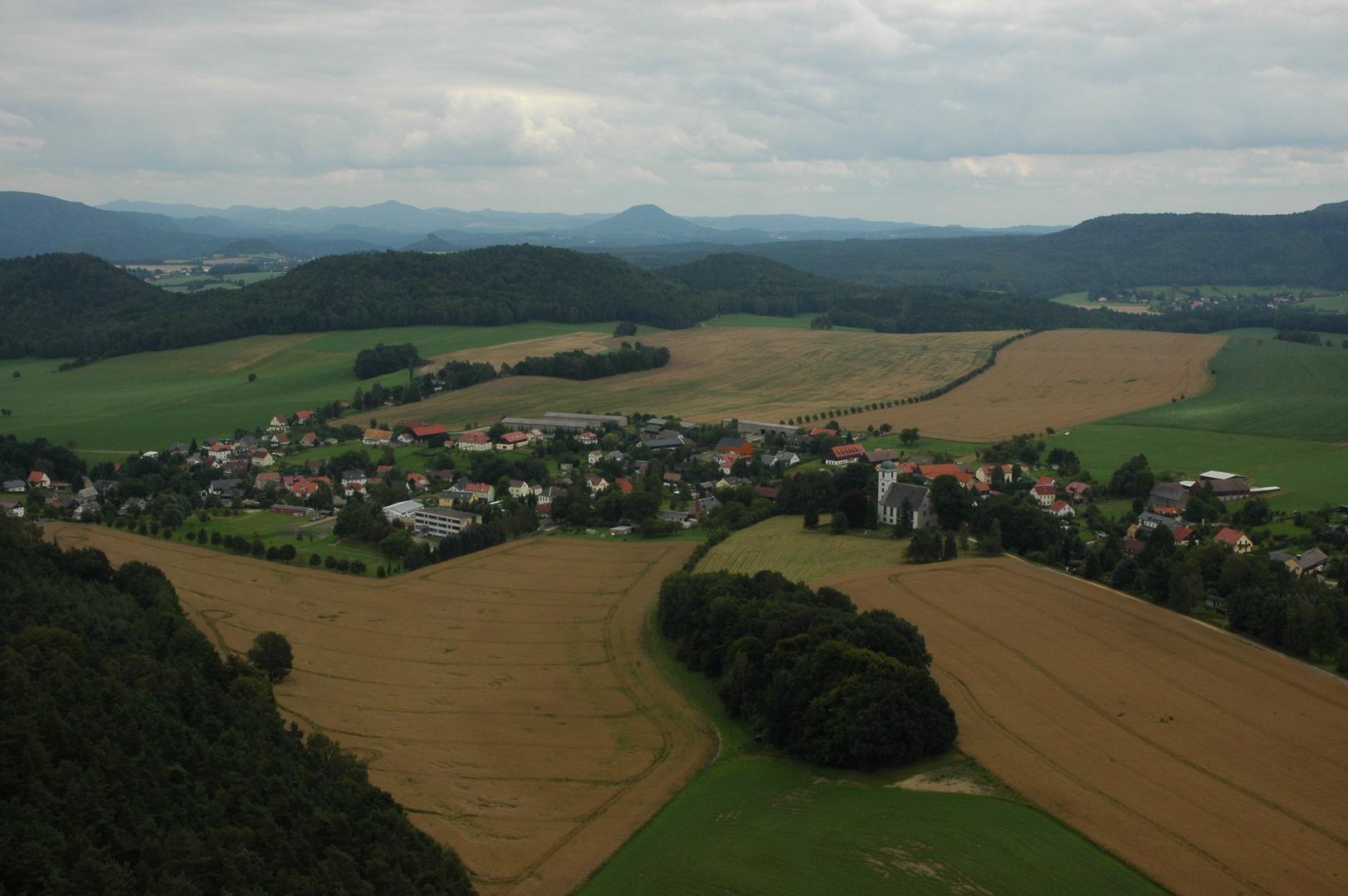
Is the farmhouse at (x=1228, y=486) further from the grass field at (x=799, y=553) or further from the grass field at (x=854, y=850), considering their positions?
the grass field at (x=854, y=850)

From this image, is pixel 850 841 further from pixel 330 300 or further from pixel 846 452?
pixel 330 300

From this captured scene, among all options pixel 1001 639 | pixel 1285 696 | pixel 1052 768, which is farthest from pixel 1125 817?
pixel 1001 639

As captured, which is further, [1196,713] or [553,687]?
[553,687]

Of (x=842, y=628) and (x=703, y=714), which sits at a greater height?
(x=842, y=628)

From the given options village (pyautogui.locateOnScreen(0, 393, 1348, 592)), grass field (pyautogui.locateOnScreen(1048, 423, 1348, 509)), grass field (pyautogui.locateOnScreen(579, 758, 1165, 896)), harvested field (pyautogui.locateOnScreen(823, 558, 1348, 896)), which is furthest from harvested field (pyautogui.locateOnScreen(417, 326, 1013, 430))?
grass field (pyautogui.locateOnScreen(579, 758, 1165, 896))

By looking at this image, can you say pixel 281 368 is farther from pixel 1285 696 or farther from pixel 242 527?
pixel 1285 696

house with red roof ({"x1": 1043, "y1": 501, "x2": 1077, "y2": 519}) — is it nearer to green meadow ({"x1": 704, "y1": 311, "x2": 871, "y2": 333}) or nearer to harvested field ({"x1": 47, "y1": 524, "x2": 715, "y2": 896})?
harvested field ({"x1": 47, "y1": 524, "x2": 715, "y2": 896})
